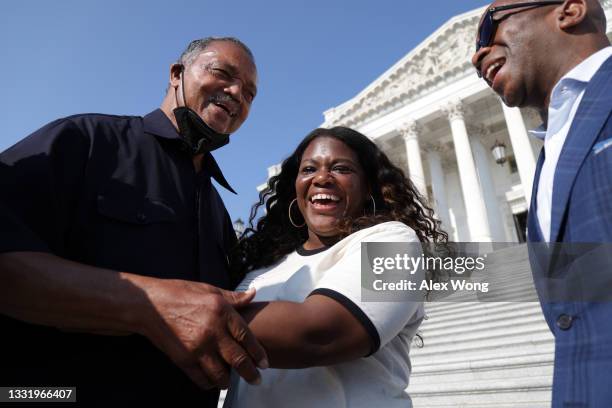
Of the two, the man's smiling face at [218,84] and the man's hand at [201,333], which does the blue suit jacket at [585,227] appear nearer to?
the man's hand at [201,333]

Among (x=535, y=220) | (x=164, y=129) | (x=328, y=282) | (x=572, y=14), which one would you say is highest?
(x=572, y=14)

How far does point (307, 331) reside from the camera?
1.29 metres

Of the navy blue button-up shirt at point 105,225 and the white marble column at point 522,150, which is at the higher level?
the white marble column at point 522,150

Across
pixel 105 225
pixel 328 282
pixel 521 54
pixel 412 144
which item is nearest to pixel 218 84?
pixel 105 225

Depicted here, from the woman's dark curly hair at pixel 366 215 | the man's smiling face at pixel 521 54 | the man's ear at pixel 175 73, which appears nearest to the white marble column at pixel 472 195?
the woman's dark curly hair at pixel 366 215

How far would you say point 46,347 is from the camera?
1.48 m

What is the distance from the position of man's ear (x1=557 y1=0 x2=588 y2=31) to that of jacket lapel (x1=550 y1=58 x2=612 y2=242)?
456 millimetres

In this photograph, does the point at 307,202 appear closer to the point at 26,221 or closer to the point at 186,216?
the point at 186,216

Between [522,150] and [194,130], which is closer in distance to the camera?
[194,130]

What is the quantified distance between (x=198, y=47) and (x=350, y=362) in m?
1.96

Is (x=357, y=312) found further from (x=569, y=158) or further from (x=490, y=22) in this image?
(x=490, y=22)

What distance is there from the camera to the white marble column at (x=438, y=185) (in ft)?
82.6

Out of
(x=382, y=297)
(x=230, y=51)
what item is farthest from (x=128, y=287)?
(x=230, y=51)

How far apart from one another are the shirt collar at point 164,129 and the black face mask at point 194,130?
0.05m
